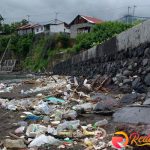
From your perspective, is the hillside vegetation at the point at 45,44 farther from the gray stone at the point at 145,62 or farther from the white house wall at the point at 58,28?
the gray stone at the point at 145,62

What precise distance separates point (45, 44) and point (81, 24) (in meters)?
5.98

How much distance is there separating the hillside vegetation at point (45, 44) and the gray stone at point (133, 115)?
2711 cm

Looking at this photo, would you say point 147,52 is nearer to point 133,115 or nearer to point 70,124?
point 133,115

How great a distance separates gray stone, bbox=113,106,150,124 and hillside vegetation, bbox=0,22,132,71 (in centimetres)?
2711

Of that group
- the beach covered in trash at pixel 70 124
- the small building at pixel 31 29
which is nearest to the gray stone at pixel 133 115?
the beach covered in trash at pixel 70 124

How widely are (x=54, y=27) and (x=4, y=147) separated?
192ft

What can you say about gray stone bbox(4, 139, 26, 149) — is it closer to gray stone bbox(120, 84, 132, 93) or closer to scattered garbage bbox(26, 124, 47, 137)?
scattered garbage bbox(26, 124, 47, 137)

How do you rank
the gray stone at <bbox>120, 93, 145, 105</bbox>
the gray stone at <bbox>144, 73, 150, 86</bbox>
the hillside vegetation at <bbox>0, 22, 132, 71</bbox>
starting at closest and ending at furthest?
the gray stone at <bbox>120, 93, 145, 105</bbox>, the gray stone at <bbox>144, 73, 150, 86</bbox>, the hillside vegetation at <bbox>0, 22, 132, 71</bbox>

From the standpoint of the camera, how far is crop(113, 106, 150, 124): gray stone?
4.48 m

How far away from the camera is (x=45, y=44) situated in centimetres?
5409

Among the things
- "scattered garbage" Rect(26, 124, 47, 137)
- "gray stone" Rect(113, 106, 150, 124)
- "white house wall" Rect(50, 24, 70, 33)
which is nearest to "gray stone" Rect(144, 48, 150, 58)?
"gray stone" Rect(113, 106, 150, 124)

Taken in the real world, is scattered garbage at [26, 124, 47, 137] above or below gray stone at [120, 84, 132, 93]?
below

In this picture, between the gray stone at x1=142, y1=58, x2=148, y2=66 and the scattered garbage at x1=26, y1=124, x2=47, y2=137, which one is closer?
the scattered garbage at x1=26, y1=124, x2=47, y2=137

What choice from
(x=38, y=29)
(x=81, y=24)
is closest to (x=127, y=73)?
(x=81, y=24)
